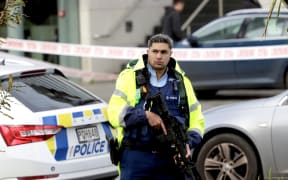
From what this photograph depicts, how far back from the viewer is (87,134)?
7.18 meters

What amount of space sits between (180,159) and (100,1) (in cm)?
1479

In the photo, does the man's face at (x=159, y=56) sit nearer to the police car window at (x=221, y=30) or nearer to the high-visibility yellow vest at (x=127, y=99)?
the high-visibility yellow vest at (x=127, y=99)

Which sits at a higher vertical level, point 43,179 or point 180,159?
point 180,159

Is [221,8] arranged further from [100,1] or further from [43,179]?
[43,179]

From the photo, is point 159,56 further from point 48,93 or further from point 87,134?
A: point 48,93

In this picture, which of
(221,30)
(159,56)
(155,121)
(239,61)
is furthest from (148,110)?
(221,30)

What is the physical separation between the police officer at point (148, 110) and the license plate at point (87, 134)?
1.63 metres

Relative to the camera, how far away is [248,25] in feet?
50.2

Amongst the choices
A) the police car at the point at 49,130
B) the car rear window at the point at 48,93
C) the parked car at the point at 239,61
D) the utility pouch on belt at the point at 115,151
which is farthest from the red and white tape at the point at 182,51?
the utility pouch on belt at the point at 115,151

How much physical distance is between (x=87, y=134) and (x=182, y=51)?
Answer: 26.9 feet

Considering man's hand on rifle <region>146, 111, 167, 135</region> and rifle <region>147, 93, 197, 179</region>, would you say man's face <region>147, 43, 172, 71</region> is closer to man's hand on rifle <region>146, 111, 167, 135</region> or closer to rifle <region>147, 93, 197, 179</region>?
rifle <region>147, 93, 197, 179</region>

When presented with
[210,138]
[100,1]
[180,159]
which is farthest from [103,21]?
[180,159]

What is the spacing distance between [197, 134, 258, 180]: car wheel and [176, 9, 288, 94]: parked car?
264 inches

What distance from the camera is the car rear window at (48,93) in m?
7.11
